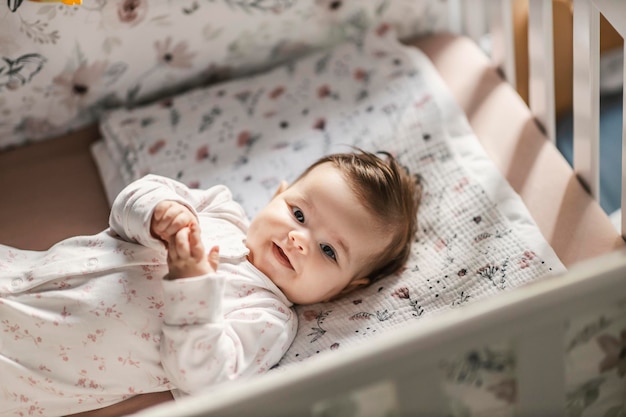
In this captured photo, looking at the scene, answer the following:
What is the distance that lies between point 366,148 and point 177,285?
1.98ft

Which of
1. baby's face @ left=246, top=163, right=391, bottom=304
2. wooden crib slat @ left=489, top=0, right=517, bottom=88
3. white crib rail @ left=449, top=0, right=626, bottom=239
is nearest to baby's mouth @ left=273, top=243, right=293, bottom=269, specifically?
baby's face @ left=246, top=163, right=391, bottom=304

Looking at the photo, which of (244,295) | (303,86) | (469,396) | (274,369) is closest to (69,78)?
(303,86)

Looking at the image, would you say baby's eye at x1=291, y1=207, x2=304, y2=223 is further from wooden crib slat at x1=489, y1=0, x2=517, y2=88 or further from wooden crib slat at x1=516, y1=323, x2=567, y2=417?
wooden crib slat at x1=489, y1=0, x2=517, y2=88

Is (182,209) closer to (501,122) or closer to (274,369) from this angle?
(274,369)

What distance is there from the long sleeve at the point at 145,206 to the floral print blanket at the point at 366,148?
0.16 meters

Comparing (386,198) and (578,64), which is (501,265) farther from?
(578,64)

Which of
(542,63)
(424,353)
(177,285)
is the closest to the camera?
(424,353)

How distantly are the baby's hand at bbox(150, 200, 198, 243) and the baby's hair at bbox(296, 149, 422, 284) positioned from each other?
270mm

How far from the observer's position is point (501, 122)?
5.14 feet

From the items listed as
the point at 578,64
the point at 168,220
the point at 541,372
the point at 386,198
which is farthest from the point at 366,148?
the point at 541,372

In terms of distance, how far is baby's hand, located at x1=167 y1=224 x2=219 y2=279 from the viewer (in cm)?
113

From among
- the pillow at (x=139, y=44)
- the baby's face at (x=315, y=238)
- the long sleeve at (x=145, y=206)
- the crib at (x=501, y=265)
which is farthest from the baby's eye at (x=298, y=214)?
the pillow at (x=139, y=44)

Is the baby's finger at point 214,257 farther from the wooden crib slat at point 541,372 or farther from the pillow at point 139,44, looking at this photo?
the pillow at point 139,44

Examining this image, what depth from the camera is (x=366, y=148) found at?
158 centimetres
